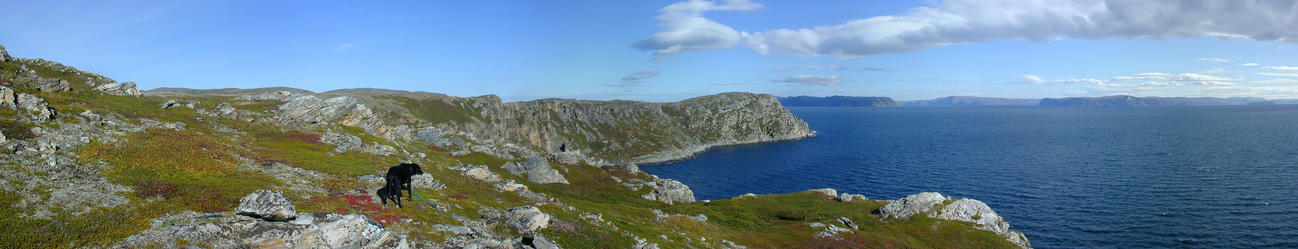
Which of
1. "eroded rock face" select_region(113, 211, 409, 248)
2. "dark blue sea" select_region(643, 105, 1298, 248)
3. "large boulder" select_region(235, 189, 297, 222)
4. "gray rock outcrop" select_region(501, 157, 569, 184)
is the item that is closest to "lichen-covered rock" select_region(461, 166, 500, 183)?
"gray rock outcrop" select_region(501, 157, 569, 184)

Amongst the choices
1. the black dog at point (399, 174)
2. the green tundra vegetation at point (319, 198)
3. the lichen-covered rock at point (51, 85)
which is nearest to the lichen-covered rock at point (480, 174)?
the green tundra vegetation at point (319, 198)

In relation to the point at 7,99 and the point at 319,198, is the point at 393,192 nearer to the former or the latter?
the point at 319,198

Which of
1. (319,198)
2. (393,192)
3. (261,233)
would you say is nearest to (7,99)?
(319,198)

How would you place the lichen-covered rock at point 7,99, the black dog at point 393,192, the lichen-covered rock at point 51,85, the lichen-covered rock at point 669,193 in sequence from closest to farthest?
the black dog at point 393,192, the lichen-covered rock at point 7,99, the lichen-covered rock at point 51,85, the lichen-covered rock at point 669,193

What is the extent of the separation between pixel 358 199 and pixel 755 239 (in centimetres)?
3327

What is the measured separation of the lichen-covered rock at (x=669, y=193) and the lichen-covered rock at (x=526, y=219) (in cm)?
4109

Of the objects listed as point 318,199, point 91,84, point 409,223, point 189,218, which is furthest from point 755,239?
point 91,84

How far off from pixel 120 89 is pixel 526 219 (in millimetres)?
56295

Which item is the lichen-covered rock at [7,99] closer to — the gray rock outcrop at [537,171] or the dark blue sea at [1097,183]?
the gray rock outcrop at [537,171]

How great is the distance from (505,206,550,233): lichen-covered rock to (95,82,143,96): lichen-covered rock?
2115 inches

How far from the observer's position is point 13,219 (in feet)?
62.0

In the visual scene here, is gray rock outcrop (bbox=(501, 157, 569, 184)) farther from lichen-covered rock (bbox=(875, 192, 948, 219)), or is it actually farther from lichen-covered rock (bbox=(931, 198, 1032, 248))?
lichen-covered rock (bbox=(931, 198, 1032, 248))

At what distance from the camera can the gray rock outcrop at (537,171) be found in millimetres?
71375

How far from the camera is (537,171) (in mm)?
73000
